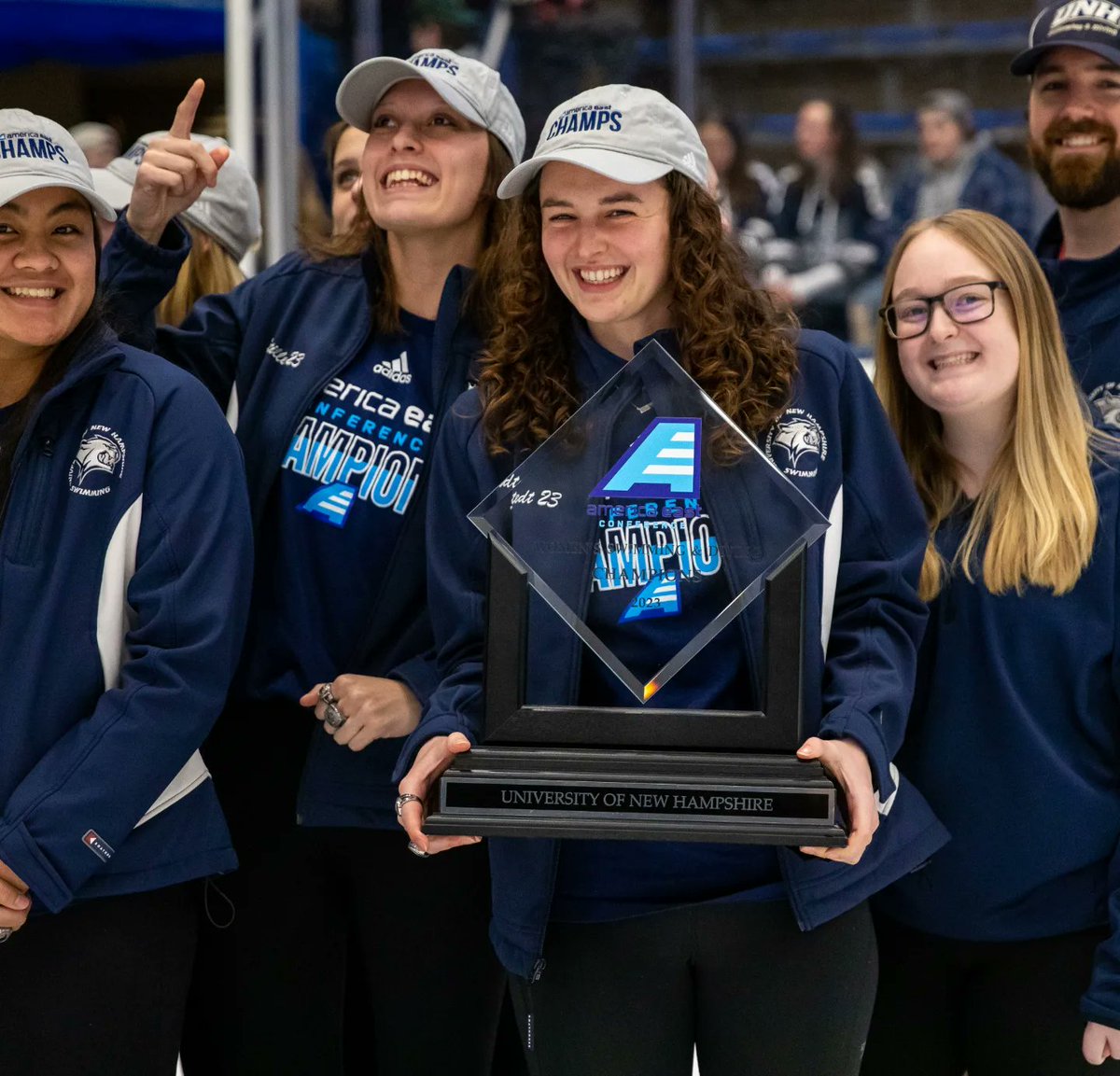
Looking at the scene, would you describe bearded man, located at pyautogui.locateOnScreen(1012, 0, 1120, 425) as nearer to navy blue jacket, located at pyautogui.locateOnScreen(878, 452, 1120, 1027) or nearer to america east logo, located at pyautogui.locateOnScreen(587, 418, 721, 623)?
navy blue jacket, located at pyautogui.locateOnScreen(878, 452, 1120, 1027)

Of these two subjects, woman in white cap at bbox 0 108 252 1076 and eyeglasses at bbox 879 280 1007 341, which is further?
eyeglasses at bbox 879 280 1007 341

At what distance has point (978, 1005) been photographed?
1.74 m

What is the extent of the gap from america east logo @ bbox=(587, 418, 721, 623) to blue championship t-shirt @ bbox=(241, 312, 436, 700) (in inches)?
18.7

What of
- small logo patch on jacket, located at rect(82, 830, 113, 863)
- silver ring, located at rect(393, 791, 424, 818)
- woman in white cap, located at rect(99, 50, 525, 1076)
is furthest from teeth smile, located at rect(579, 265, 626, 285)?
small logo patch on jacket, located at rect(82, 830, 113, 863)

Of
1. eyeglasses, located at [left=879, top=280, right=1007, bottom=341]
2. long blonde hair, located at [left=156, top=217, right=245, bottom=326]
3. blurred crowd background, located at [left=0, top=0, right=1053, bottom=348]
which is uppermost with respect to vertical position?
blurred crowd background, located at [left=0, top=0, right=1053, bottom=348]

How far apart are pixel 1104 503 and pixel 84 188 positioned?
1.29 metres

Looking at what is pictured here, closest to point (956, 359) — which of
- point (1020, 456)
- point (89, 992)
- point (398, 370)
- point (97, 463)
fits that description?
point (1020, 456)

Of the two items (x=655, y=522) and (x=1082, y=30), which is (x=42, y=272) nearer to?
(x=655, y=522)

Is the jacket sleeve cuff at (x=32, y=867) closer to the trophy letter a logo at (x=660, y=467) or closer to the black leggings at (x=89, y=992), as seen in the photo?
the black leggings at (x=89, y=992)

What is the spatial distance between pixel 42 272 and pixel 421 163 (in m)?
0.52

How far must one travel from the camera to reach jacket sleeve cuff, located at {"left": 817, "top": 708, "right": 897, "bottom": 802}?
1.47 meters

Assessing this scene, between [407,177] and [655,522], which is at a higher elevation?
[407,177]

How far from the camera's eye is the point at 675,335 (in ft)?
5.39

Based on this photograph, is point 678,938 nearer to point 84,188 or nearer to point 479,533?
point 479,533
